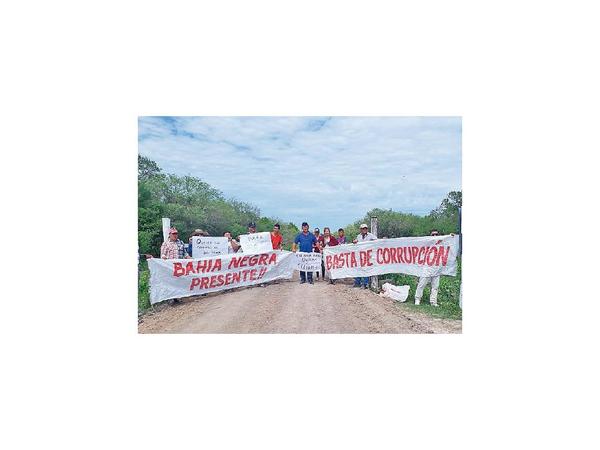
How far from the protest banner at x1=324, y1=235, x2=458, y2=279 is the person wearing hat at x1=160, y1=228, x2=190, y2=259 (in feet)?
8.58

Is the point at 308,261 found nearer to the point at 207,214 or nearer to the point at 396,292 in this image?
the point at 396,292

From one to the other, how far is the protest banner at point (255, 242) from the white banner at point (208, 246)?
305 millimetres

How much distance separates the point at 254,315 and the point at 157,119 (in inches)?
133

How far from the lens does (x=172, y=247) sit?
7938 millimetres

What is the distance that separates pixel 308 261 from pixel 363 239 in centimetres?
110

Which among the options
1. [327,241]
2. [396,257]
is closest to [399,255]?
[396,257]

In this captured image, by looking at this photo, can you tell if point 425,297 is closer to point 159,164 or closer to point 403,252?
point 403,252

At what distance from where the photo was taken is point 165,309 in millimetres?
7750

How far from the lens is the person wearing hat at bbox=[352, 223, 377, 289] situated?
8.31 m

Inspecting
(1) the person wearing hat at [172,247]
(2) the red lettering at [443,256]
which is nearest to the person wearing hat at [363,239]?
(2) the red lettering at [443,256]


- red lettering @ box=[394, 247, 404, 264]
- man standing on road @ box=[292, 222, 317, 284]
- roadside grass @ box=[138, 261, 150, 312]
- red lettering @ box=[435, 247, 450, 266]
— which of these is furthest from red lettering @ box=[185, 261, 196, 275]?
red lettering @ box=[435, 247, 450, 266]

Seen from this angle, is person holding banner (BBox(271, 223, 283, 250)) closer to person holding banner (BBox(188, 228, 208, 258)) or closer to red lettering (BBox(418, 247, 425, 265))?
person holding banner (BBox(188, 228, 208, 258))

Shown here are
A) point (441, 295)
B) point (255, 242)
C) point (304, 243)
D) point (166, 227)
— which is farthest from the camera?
point (304, 243)

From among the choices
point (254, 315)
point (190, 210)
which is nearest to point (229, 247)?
point (190, 210)
